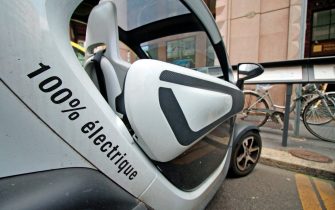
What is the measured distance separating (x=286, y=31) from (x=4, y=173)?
22.8ft

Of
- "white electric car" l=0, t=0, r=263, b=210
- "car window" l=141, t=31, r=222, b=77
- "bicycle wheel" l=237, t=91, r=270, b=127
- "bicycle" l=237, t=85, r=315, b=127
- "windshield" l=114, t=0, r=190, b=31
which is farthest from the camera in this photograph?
"bicycle wheel" l=237, t=91, r=270, b=127

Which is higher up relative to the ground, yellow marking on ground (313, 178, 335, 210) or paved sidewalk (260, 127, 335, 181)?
paved sidewalk (260, 127, 335, 181)

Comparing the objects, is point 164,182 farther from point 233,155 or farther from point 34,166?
point 233,155

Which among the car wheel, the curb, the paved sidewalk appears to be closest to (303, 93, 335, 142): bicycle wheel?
the paved sidewalk

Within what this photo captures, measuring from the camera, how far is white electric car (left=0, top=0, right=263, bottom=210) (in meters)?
0.58

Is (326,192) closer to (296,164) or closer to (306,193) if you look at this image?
(306,193)

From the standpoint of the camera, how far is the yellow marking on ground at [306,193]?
1.86 meters

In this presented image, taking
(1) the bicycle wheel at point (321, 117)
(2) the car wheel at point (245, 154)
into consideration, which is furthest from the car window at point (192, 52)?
(1) the bicycle wheel at point (321, 117)

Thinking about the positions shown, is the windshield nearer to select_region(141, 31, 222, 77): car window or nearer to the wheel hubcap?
select_region(141, 31, 222, 77): car window

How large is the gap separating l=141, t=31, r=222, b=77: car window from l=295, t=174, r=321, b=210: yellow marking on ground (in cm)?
147

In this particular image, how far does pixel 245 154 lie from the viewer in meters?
2.34

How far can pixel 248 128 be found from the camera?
227 centimetres

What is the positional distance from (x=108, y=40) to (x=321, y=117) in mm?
4166

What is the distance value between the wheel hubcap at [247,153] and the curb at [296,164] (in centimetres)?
45
